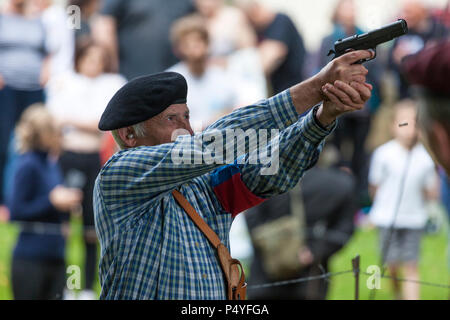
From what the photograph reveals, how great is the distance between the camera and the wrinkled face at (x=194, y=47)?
716 centimetres

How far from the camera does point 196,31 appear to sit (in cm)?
721

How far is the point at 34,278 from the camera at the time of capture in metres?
6.41

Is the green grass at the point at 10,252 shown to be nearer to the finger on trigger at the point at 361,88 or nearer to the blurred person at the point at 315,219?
the blurred person at the point at 315,219

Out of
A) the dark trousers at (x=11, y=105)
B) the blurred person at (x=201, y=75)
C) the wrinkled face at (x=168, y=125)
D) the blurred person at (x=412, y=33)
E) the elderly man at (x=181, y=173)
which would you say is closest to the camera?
the elderly man at (x=181, y=173)

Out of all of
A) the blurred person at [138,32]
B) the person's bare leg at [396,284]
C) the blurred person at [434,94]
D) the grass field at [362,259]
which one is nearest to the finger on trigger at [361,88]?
the blurred person at [434,94]

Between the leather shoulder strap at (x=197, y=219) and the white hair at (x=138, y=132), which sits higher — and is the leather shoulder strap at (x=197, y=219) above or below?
below

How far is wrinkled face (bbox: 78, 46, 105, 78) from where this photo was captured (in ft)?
24.1

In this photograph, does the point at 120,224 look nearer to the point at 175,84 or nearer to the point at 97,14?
the point at 175,84

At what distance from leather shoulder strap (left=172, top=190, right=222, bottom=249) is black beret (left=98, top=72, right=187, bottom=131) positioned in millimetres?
295

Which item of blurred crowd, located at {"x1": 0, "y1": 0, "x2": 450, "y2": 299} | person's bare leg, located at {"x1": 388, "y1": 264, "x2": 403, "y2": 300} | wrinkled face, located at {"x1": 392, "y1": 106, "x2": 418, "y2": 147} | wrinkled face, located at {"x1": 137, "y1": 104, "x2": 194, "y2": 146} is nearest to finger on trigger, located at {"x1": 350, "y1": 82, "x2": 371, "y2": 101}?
wrinkled face, located at {"x1": 137, "y1": 104, "x2": 194, "y2": 146}

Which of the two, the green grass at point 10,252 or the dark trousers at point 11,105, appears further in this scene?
the dark trousers at point 11,105

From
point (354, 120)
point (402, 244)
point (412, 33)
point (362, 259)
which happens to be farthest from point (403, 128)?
point (412, 33)

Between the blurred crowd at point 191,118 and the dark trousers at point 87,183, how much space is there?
0.03 feet

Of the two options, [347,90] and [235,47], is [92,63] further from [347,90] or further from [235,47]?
[347,90]
